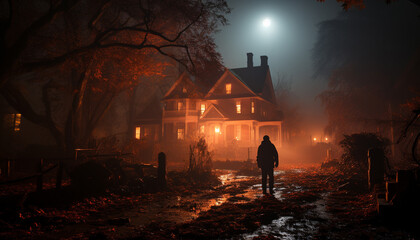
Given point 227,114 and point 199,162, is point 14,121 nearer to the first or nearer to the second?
point 199,162

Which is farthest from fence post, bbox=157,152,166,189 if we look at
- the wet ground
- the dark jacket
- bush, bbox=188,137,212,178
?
the dark jacket

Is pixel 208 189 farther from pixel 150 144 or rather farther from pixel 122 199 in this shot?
A: pixel 150 144

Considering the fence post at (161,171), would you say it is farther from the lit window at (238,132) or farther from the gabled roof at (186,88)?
the lit window at (238,132)

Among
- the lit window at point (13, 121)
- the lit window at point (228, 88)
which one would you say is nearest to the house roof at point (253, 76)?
the lit window at point (228, 88)

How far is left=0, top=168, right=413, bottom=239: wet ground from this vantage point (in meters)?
4.86

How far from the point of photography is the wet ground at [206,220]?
15.9 ft

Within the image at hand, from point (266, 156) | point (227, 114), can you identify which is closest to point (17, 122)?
point (227, 114)

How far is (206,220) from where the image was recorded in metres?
5.82

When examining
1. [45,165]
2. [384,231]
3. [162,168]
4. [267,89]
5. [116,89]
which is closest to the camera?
[384,231]

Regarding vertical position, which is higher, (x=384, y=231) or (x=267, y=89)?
(x=267, y=89)

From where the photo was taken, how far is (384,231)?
4793 millimetres

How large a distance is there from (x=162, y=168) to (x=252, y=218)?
5612mm

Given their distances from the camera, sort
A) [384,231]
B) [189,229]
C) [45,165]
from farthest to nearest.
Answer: [45,165]
[189,229]
[384,231]

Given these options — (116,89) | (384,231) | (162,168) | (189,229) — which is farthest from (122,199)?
(116,89)
